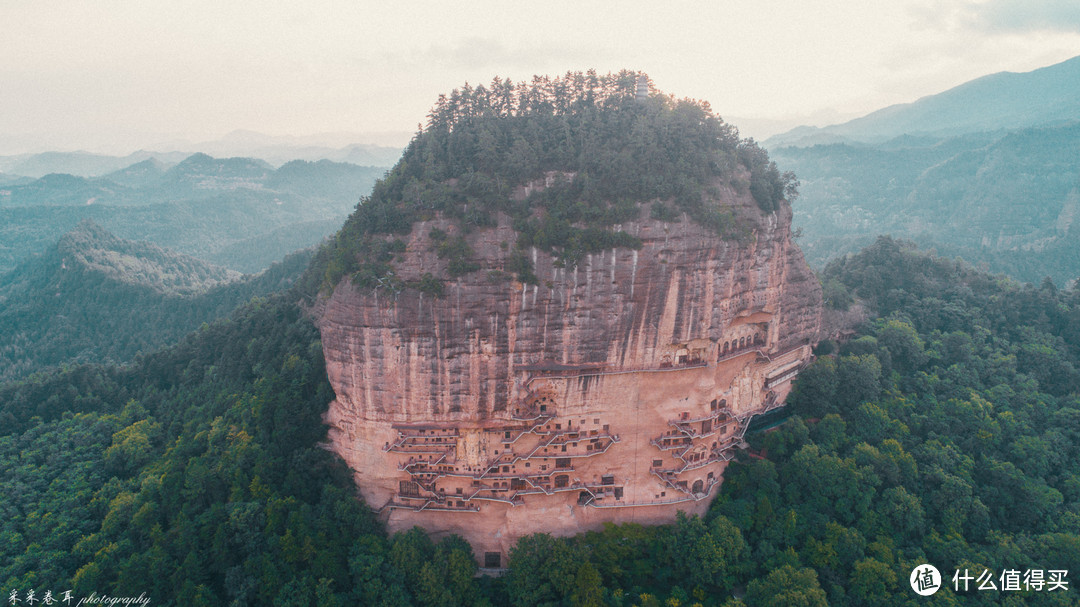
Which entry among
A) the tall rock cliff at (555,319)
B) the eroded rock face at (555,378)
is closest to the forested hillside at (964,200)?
the eroded rock face at (555,378)

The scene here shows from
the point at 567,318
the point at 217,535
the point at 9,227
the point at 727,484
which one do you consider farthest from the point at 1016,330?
the point at 9,227

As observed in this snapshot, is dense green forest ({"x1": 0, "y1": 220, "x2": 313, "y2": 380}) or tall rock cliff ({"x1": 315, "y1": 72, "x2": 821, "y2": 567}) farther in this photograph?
dense green forest ({"x1": 0, "y1": 220, "x2": 313, "y2": 380})

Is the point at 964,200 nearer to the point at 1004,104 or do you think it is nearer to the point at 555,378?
the point at 1004,104

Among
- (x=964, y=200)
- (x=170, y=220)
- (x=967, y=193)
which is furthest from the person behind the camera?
(x=170, y=220)

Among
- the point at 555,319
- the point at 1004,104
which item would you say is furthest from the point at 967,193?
the point at 555,319

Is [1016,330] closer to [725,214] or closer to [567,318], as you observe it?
[725,214]

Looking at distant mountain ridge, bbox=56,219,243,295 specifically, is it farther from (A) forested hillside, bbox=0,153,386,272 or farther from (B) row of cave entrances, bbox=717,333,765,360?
(B) row of cave entrances, bbox=717,333,765,360

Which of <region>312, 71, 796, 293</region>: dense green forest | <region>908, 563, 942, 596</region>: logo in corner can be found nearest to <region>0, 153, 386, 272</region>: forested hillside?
<region>312, 71, 796, 293</region>: dense green forest
